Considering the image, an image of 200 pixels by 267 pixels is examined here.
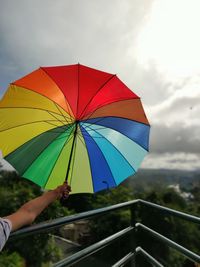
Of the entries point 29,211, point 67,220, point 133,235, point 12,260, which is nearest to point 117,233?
point 133,235

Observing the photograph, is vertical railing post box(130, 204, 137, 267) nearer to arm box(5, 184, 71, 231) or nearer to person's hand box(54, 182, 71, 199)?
person's hand box(54, 182, 71, 199)

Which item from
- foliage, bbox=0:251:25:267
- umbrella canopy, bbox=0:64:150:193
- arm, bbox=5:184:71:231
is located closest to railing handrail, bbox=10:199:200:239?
arm, bbox=5:184:71:231

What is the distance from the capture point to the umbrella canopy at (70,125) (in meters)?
1.82

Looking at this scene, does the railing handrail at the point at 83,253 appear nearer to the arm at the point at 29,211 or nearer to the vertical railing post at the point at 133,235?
the vertical railing post at the point at 133,235

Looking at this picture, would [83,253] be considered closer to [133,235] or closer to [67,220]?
[67,220]

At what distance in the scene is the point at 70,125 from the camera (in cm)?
192

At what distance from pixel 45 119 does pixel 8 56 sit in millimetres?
4484

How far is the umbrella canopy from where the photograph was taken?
182cm

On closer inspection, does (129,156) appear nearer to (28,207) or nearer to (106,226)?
(28,207)

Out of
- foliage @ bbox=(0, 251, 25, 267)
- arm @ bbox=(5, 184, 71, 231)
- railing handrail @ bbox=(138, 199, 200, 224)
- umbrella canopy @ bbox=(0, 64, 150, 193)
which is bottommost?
foliage @ bbox=(0, 251, 25, 267)

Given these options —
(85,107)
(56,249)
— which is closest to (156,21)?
(85,107)

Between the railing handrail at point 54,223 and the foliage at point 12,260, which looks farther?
the foliage at point 12,260

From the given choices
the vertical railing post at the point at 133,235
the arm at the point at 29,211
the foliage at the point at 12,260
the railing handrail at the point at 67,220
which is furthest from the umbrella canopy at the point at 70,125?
the foliage at the point at 12,260

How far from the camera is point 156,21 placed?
3.87 m
